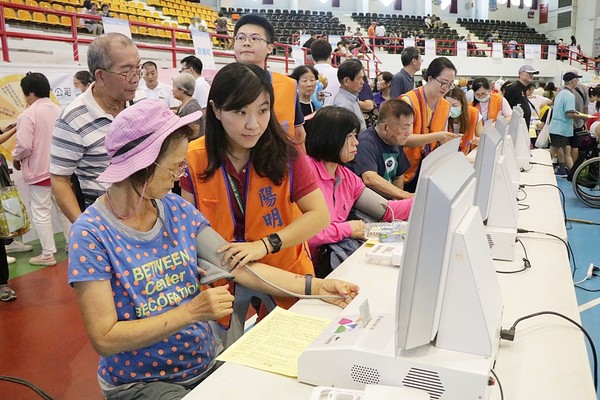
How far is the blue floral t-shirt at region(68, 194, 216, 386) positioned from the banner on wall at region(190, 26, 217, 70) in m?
4.50

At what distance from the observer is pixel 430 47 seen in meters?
14.5

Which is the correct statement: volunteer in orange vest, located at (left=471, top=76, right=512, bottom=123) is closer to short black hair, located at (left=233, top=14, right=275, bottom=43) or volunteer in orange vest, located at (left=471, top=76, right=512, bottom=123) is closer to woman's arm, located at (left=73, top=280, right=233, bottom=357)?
short black hair, located at (left=233, top=14, right=275, bottom=43)

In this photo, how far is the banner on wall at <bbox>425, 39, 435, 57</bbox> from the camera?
1427cm

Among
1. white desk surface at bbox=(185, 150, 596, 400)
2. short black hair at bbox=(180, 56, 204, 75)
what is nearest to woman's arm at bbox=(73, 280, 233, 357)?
white desk surface at bbox=(185, 150, 596, 400)

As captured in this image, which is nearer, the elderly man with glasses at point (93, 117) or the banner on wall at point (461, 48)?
the elderly man with glasses at point (93, 117)

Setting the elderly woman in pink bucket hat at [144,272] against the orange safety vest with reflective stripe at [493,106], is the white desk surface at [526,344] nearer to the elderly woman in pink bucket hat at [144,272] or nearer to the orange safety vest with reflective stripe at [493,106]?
the elderly woman in pink bucket hat at [144,272]

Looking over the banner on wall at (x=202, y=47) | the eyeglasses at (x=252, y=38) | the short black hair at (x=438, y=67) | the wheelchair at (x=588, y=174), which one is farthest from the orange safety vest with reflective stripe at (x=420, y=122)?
the banner on wall at (x=202, y=47)

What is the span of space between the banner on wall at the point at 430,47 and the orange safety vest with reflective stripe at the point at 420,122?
Result: 11.8 m

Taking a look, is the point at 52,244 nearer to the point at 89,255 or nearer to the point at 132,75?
the point at 132,75

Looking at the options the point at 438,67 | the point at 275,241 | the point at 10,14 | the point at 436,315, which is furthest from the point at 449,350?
the point at 10,14

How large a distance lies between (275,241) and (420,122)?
78.9 inches

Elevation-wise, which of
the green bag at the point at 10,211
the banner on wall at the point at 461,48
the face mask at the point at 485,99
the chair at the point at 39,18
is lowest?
the green bag at the point at 10,211

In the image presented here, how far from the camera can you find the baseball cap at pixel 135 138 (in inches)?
45.6

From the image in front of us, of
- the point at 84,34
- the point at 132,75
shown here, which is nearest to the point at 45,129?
the point at 132,75
